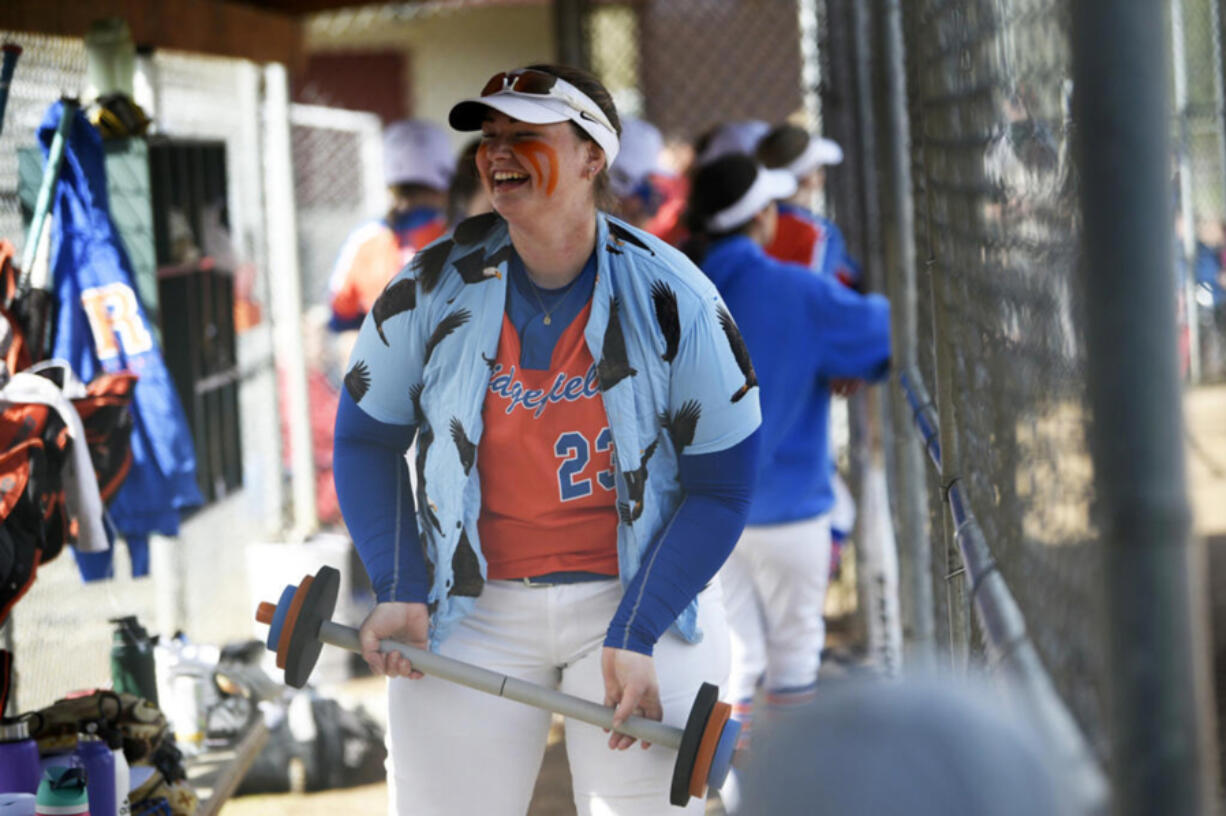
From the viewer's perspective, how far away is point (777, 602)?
4969mm

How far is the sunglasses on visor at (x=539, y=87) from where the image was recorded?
107 inches

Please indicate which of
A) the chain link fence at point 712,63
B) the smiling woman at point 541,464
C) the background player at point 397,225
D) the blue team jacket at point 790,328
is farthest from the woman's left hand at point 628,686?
the chain link fence at point 712,63

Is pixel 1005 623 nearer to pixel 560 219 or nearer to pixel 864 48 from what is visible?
pixel 560 219

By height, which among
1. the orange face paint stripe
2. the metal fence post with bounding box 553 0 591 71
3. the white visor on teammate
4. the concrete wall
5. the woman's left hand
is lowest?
the woman's left hand

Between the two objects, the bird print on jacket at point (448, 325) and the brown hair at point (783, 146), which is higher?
the brown hair at point (783, 146)

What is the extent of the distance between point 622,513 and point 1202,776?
1785 millimetres

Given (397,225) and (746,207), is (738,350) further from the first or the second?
(397,225)

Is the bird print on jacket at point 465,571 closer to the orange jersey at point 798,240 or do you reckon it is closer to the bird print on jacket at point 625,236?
the bird print on jacket at point 625,236

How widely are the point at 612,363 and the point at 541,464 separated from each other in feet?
0.71

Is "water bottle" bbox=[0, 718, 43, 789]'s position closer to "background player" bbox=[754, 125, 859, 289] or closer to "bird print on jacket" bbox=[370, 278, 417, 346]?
"bird print on jacket" bbox=[370, 278, 417, 346]

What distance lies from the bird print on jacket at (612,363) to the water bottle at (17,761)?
1716mm

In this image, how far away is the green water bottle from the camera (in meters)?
4.59

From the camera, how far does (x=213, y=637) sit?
680 centimetres

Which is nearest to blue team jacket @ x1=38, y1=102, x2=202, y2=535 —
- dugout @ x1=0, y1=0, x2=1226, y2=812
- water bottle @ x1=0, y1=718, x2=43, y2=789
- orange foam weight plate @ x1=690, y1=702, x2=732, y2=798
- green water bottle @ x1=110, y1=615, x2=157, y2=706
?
dugout @ x1=0, y1=0, x2=1226, y2=812
